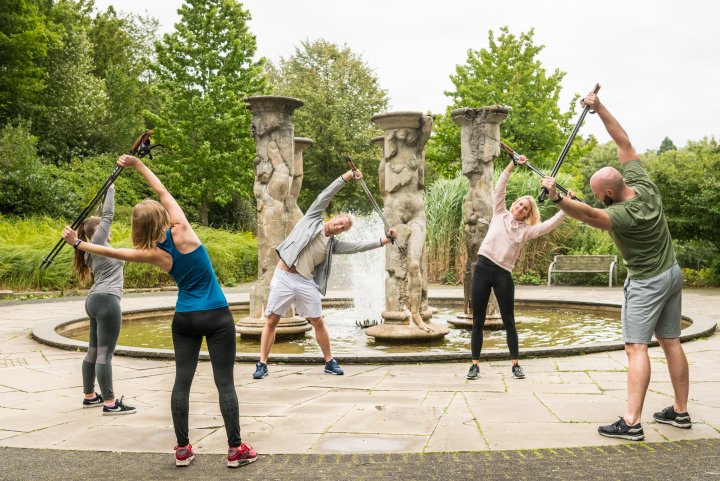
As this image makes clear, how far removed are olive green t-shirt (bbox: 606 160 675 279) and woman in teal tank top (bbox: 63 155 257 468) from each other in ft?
8.22

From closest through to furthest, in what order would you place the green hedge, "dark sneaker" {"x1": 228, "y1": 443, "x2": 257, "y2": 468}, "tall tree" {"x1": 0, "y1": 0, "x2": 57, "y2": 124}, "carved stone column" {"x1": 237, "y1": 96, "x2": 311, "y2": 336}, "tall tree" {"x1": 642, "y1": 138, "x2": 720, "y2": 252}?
"dark sneaker" {"x1": 228, "y1": 443, "x2": 257, "y2": 468} < "carved stone column" {"x1": 237, "y1": 96, "x2": 311, "y2": 336} < the green hedge < "tall tree" {"x1": 642, "y1": 138, "x2": 720, "y2": 252} < "tall tree" {"x1": 0, "y1": 0, "x2": 57, "y2": 124}

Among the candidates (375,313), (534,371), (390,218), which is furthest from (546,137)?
(534,371)

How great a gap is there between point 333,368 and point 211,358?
2683mm

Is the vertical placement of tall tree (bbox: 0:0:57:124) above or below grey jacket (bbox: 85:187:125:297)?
above

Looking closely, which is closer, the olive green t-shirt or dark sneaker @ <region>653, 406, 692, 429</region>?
the olive green t-shirt

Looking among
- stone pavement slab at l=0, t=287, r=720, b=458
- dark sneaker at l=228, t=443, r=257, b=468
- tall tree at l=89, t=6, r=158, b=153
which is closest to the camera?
dark sneaker at l=228, t=443, r=257, b=468

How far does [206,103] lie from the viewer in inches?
1168

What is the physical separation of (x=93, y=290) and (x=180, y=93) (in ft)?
85.7

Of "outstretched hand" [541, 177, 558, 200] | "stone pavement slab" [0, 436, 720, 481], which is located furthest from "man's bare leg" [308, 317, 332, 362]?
"outstretched hand" [541, 177, 558, 200]

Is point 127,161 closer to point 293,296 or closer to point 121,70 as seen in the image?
point 293,296

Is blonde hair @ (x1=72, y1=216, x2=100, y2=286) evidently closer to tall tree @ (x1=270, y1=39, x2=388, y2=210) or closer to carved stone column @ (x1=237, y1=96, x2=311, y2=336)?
carved stone column @ (x1=237, y1=96, x2=311, y2=336)

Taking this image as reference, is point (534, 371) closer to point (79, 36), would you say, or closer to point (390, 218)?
point (390, 218)

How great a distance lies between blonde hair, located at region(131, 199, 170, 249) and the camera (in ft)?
13.5

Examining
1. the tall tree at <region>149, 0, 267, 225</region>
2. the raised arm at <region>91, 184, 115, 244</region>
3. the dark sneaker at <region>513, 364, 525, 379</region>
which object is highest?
the tall tree at <region>149, 0, 267, 225</region>
